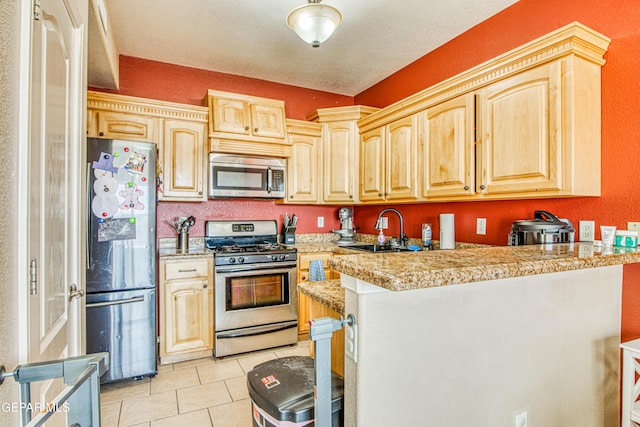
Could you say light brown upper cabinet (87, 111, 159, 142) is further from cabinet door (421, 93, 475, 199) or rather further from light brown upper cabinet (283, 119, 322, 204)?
cabinet door (421, 93, 475, 199)

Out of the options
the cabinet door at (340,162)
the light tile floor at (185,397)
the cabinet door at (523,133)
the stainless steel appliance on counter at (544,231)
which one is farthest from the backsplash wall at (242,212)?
the stainless steel appliance on counter at (544,231)

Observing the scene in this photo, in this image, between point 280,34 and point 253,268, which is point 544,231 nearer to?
point 253,268

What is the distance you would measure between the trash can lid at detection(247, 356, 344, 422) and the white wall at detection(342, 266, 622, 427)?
12 cm

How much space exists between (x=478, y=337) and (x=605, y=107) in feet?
5.11

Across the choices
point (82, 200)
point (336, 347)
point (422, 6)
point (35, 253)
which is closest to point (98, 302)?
point (82, 200)

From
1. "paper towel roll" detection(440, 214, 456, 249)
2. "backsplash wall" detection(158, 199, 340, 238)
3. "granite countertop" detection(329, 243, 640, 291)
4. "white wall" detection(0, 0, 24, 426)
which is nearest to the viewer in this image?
"white wall" detection(0, 0, 24, 426)

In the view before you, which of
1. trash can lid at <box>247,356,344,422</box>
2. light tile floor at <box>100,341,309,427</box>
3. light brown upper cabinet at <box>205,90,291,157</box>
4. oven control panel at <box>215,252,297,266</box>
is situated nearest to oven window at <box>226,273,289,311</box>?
oven control panel at <box>215,252,297,266</box>

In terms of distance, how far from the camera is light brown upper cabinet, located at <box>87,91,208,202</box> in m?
2.89

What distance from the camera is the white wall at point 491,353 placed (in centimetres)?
104

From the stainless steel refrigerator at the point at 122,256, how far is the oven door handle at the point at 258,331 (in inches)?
22.5

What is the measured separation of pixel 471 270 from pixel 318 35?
181cm

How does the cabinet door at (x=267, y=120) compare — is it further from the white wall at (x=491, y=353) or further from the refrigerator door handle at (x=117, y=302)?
the white wall at (x=491, y=353)

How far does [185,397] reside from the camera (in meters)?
2.37

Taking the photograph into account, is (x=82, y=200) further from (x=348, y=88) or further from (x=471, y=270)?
(x=348, y=88)
